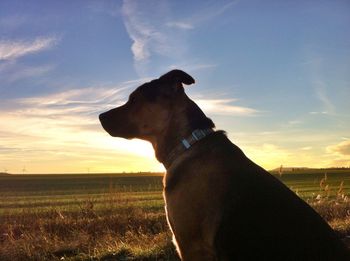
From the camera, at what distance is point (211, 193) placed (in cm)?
500

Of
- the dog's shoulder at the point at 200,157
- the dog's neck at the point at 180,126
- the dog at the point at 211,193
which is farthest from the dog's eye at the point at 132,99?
the dog's shoulder at the point at 200,157

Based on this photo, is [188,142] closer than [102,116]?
Yes

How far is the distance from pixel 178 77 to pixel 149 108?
49 cm

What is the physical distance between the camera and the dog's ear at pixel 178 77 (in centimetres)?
581

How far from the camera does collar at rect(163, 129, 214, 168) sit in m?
5.43

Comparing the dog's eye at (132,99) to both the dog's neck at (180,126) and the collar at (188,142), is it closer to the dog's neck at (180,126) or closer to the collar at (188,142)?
the dog's neck at (180,126)

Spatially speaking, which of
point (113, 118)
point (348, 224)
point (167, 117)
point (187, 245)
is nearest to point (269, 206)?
point (187, 245)

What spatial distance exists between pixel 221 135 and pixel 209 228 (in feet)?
3.49

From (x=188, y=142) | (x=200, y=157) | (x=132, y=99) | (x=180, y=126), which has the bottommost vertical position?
(x=200, y=157)

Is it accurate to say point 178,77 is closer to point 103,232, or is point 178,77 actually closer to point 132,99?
point 132,99

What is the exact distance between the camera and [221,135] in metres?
5.45

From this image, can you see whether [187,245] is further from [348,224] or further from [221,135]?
[348,224]

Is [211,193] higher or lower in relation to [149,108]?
lower

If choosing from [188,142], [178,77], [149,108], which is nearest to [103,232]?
[149,108]
